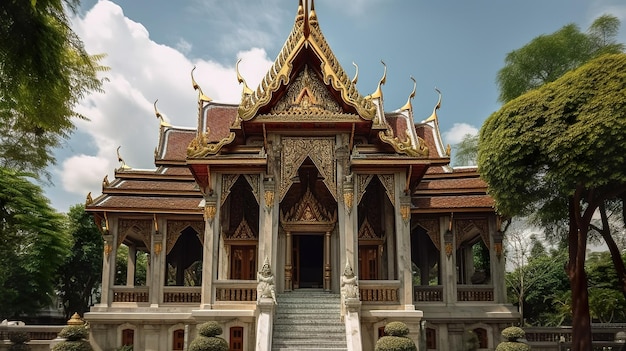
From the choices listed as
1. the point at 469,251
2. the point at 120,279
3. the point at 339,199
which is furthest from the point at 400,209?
the point at 120,279

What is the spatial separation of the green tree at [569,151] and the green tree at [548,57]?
661cm

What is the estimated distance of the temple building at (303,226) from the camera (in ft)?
41.3

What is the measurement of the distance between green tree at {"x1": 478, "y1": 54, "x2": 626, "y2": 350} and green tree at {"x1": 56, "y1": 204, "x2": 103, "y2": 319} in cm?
2167

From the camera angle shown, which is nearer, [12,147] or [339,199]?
[339,199]

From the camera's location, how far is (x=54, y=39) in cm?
687

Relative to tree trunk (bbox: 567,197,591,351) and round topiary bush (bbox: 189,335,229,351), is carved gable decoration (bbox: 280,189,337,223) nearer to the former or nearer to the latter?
round topiary bush (bbox: 189,335,229,351)

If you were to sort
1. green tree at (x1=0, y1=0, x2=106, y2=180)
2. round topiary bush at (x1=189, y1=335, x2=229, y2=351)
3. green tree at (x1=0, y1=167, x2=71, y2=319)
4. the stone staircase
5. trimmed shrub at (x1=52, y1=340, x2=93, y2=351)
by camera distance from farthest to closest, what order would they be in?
green tree at (x1=0, y1=167, x2=71, y2=319)
the stone staircase
trimmed shrub at (x1=52, y1=340, x2=93, y2=351)
round topiary bush at (x1=189, y1=335, x2=229, y2=351)
green tree at (x1=0, y1=0, x2=106, y2=180)

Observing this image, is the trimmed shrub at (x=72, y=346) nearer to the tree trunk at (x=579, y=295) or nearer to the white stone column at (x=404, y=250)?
the white stone column at (x=404, y=250)

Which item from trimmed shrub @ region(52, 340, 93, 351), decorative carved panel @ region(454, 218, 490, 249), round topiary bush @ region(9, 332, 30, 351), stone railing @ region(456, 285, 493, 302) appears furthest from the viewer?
decorative carved panel @ region(454, 218, 490, 249)

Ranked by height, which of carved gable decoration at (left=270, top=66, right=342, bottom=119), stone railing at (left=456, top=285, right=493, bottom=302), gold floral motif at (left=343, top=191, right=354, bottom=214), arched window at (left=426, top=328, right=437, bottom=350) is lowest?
arched window at (left=426, top=328, right=437, bottom=350)

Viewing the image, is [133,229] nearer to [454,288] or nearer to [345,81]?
[345,81]

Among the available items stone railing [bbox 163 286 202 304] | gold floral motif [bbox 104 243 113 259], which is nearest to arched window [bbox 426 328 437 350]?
stone railing [bbox 163 286 202 304]

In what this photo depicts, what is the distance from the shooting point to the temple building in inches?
495

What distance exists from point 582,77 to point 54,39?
10.3 meters
